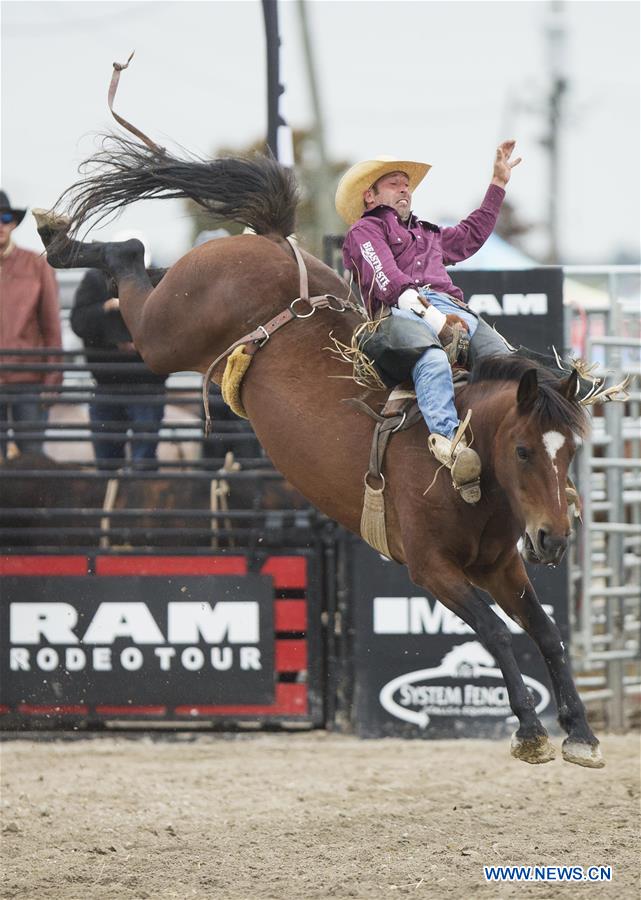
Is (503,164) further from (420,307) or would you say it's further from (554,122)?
(554,122)

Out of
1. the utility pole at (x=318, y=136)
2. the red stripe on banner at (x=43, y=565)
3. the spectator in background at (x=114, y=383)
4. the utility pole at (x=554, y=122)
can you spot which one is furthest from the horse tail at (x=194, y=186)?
the utility pole at (x=554, y=122)

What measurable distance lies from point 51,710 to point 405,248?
3971 millimetres

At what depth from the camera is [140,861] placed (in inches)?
211

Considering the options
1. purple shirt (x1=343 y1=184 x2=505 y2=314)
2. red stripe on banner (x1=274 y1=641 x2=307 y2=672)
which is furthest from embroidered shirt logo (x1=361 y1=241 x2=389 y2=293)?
red stripe on banner (x1=274 y1=641 x2=307 y2=672)

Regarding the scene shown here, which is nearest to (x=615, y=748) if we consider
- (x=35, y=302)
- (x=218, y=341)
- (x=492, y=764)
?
(x=492, y=764)

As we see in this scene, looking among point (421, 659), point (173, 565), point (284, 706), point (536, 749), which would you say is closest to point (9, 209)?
point (173, 565)

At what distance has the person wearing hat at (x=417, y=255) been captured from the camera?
16.4ft

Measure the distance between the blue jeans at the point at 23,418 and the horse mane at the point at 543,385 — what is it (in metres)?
3.47

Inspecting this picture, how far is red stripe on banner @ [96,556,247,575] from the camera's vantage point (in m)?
7.69

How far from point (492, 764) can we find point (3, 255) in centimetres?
428

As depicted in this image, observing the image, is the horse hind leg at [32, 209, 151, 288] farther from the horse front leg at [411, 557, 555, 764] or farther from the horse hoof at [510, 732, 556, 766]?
the horse hoof at [510, 732, 556, 766]

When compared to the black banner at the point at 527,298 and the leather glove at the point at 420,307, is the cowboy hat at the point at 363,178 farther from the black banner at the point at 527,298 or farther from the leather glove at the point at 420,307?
the black banner at the point at 527,298

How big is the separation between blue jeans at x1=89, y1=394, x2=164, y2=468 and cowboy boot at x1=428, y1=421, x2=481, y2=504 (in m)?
3.17

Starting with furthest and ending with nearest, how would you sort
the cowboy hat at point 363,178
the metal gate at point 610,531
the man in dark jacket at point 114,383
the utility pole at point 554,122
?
the utility pole at point 554,122, the metal gate at point 610,531, the man in dark jacket at point 114,383, the cowboy hat at point 363,178
